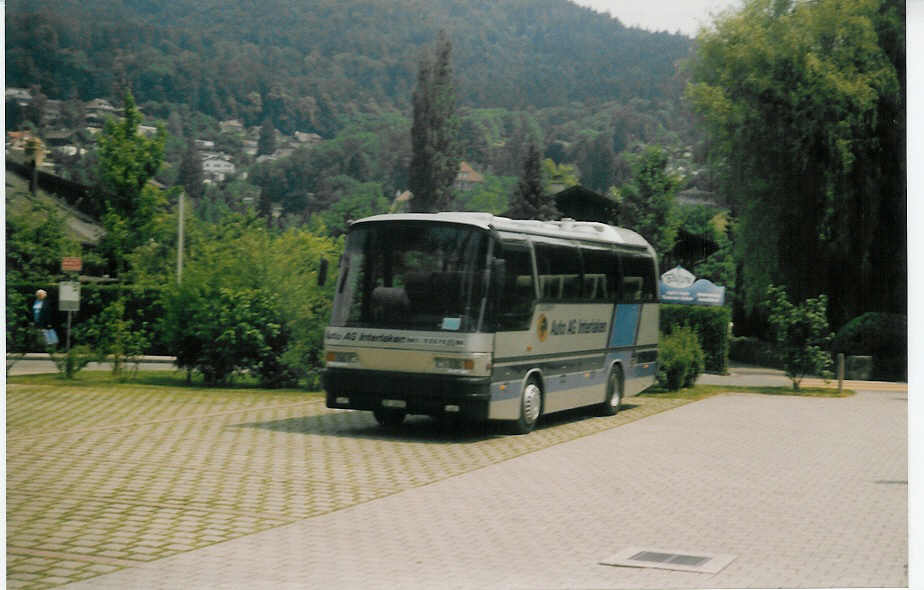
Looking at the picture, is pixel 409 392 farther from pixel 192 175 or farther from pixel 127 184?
pixel 127 184

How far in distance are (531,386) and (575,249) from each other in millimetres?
2616

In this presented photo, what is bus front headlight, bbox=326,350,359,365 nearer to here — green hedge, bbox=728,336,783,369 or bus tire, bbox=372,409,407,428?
bus tire, bbox=372,409,407,428

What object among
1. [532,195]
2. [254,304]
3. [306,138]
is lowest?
[254,304]

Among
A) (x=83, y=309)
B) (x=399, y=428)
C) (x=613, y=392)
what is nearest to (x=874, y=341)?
(x=613, y=392)

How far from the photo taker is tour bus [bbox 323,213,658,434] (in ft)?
51.4

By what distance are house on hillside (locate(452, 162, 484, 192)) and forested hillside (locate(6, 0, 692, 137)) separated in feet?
9.42

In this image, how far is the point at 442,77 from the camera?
1152 inches

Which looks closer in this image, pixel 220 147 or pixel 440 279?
pixel 440 279

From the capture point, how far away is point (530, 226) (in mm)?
17312

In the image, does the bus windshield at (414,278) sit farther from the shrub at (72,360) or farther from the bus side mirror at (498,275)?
the shrub at (72,360)

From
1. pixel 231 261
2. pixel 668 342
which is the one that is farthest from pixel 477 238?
pixel 668 342

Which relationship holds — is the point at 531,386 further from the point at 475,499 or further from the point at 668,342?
the point at 668,342

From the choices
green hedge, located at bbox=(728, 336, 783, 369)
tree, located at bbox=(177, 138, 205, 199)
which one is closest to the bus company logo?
tree, located at bbox=(177, 138, 205, 199)

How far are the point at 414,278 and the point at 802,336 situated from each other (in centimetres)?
1401
